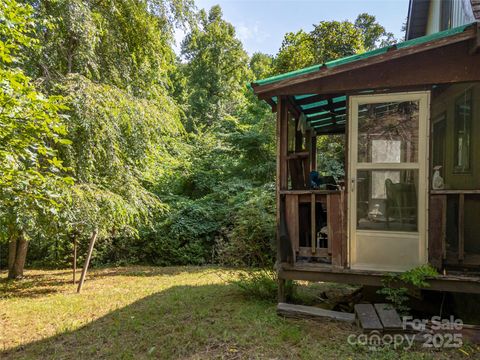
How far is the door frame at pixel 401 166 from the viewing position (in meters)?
3.94

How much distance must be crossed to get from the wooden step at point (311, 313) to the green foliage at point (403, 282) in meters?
0.54

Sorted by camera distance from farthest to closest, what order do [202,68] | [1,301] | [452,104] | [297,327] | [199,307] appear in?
[202,68] < [1,301] < [452,104] < [199,307] < [297,327]

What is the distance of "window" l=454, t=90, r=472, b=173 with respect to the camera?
525 cm

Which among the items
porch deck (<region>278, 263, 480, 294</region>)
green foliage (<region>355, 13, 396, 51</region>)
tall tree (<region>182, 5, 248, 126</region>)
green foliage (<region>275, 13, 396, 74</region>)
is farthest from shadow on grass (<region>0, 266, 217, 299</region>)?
green foliage (<region>355, 13, 396, 51</region>)

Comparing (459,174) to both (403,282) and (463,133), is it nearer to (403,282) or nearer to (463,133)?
(463,133)

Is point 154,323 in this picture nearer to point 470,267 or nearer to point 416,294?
point 416,294

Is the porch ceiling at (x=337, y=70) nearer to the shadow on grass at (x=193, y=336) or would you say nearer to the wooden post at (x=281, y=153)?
the wooden post at (x=281, y=153)

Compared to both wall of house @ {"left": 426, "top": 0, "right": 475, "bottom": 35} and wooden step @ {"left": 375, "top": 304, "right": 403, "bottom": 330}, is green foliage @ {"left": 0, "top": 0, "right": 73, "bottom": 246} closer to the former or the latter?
wooden step @ {"left": 375, "top": 304, "right": 403, "bottom": 330}

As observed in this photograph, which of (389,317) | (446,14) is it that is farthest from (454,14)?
(389,317)

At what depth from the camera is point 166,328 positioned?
424 cm

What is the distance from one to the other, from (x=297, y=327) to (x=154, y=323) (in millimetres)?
1910

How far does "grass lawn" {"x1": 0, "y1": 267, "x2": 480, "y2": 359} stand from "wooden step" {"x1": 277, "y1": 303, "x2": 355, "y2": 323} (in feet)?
0.30

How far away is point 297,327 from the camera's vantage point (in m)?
3.94

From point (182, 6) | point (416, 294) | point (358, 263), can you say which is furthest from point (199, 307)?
point (182, 6)
